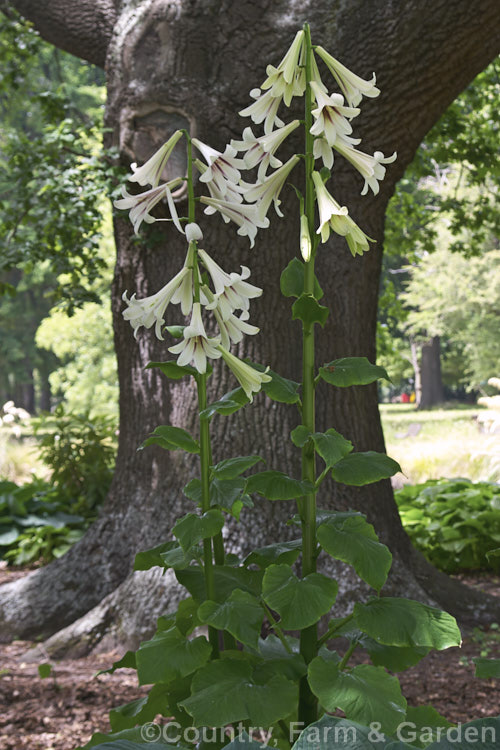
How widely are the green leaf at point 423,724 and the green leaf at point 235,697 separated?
14.8 inches

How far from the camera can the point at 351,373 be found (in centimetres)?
168

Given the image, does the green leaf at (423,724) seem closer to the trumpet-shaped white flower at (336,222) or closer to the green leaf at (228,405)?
the green leaf at (228,405)

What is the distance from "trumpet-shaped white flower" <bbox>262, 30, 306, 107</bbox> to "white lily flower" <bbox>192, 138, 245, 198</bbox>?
0.17 metres

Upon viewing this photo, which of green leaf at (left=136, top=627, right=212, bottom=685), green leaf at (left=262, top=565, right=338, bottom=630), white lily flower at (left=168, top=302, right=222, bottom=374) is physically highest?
white lily flower at (left=168, top=302, right=222, bottom=374)

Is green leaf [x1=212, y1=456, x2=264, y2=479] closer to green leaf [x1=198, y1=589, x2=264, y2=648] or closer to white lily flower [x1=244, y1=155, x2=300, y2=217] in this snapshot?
green leaf [x1=198, y1=589, x2=264, y2=648]

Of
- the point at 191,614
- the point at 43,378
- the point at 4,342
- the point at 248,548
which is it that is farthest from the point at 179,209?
the point at 43,378

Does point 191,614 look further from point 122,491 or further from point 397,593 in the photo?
point 122,491

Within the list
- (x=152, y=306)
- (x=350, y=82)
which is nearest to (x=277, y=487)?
(x=152, y=306)

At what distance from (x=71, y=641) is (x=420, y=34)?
337cm

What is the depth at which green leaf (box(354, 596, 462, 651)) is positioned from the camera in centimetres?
147

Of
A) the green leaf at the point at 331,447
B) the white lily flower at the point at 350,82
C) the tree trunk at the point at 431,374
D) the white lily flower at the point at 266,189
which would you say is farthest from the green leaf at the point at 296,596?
the tree trunk at the point at 431,374

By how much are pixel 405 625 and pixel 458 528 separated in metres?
3.97

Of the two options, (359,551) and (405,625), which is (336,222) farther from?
(405,625)

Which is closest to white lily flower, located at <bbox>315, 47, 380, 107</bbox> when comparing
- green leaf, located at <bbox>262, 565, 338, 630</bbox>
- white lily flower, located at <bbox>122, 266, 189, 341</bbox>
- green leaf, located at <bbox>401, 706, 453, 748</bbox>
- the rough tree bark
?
white lily flower, located at <bbox>122, 266, 189, 341</bbox>
